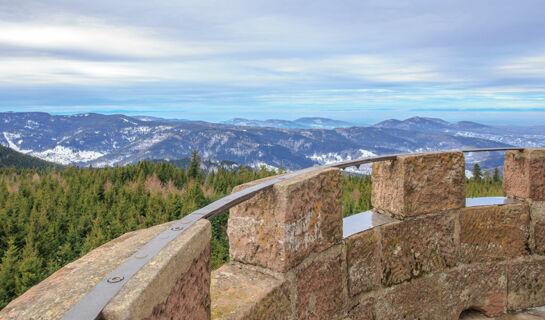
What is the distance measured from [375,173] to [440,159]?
55 cm

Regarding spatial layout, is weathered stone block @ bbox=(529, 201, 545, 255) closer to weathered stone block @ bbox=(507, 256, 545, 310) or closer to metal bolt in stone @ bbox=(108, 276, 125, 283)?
weathered stone block @ bbox=(507, 256, 545, 310)

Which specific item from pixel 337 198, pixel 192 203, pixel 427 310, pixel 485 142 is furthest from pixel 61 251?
pixel 485 142

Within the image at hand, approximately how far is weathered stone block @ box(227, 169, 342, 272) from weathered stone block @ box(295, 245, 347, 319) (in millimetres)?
86

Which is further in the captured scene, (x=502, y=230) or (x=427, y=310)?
(x=502, y=230)

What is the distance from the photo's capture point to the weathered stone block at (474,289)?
11.2 feet

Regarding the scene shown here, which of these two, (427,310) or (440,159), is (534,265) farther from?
(440,159)

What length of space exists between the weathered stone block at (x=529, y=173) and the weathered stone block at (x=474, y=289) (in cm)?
77

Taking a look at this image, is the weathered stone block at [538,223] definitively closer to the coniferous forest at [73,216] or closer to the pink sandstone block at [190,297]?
the coniferous forest at [73,216]

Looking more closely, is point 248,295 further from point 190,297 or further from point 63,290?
point 63,290

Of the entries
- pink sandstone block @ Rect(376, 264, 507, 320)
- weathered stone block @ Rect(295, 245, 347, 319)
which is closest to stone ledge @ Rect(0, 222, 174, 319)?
weathered stone block @ Rect(295, 245, 347, 319)

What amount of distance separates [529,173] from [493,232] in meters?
0.70

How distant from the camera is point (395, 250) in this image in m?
3.10

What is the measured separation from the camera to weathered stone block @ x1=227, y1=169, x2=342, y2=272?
6.93 feet

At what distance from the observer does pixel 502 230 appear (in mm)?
3652
